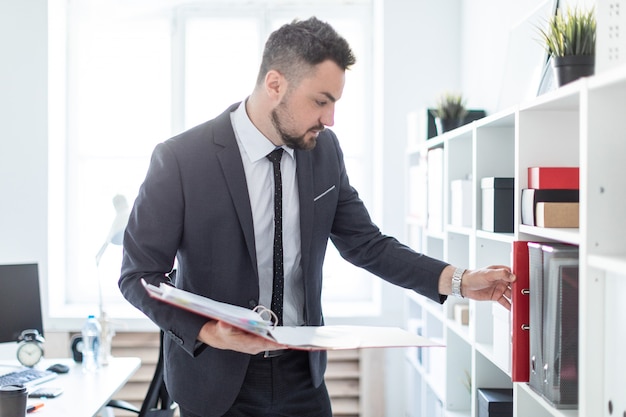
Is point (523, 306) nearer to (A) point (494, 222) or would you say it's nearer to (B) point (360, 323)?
(A) point (494, 222)

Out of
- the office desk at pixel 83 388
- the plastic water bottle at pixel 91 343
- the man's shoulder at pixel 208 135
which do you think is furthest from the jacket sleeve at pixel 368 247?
the plastic water bottle at pixel 91 343

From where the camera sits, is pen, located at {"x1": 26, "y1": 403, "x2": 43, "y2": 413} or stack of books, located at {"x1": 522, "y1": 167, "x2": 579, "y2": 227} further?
pen, located at {"x1": 26, "y1": 403, "x2": 43, "y2": 413}

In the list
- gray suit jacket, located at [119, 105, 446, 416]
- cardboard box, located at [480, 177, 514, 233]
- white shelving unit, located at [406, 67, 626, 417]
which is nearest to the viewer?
white shelving unit, located at [406, 67, 626, 417]

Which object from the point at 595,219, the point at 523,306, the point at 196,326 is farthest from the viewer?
the point at 523,306

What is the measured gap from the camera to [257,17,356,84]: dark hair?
172 centimetres

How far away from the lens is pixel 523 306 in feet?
5.52

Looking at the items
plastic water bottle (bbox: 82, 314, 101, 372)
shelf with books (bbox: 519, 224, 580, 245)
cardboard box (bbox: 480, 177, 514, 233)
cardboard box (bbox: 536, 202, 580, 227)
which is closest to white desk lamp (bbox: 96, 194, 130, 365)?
plastic water bottle (bbox: 82, 314, 101, 372)

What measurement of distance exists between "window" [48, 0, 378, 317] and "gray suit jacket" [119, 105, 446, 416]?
2380 mm

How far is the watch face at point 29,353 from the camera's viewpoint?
9.00ft

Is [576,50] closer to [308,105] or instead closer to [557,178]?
[557,178]

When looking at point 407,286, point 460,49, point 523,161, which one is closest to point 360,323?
point 460,49

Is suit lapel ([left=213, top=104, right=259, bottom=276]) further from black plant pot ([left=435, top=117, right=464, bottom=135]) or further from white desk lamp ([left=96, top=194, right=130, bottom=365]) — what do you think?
black plant pot ([left=435, top=117, right=464, bottom=135])

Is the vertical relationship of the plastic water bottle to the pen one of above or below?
above

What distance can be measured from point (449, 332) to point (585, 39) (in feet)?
4.81
